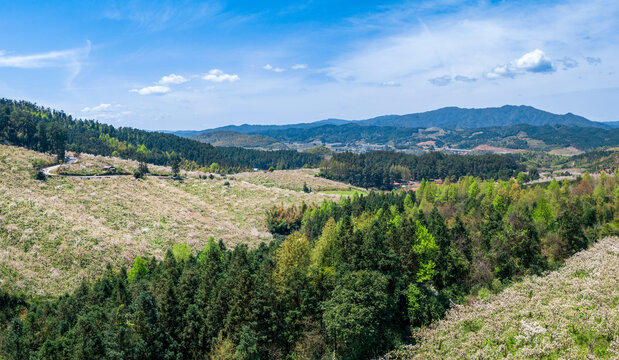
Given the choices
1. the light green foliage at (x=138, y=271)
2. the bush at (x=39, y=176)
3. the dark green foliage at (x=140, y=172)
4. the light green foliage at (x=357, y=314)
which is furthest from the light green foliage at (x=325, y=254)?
the dark green foliage at (x=140, y=172)

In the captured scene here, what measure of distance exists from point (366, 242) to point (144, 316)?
2789 centimetres

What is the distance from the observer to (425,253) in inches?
2068

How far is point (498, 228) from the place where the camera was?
62594 mm

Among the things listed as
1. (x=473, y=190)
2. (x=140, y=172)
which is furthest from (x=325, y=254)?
(x=140, y=172)

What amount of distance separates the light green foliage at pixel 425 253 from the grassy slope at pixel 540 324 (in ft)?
19.3

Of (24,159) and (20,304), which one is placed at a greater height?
(24,159)

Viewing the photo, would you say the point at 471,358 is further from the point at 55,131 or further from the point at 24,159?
the point at 55,131

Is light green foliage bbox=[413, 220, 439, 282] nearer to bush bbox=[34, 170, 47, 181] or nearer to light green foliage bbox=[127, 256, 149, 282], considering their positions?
light green foliage bbox=[127, 256, 149, 282]

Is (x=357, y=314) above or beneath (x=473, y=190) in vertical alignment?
beneath

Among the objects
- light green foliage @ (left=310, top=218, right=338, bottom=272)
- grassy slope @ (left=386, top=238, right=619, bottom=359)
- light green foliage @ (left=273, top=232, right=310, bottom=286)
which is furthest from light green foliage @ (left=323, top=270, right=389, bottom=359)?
light green foliage @ (left=273, top=232, right=310, bottom=286)

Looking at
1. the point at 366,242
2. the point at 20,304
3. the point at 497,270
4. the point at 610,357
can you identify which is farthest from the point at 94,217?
the point at 610,357

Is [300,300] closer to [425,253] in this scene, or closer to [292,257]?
[292,257]

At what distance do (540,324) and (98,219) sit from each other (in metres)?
102

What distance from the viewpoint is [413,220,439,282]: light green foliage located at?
51031 millimetres
